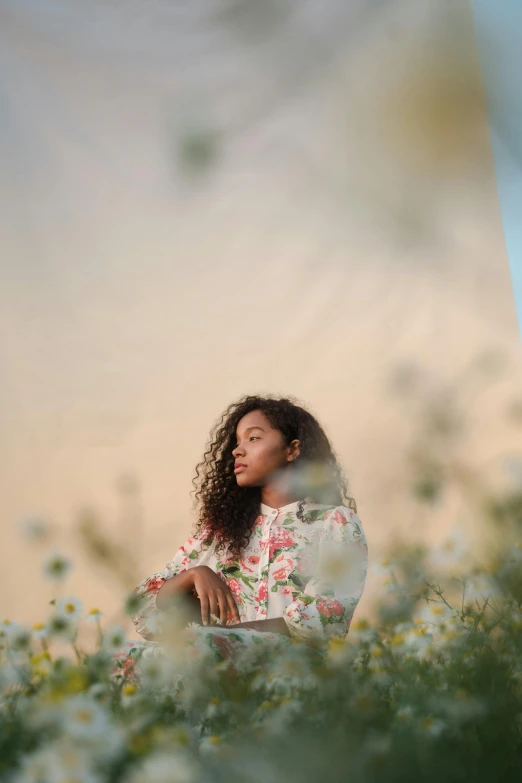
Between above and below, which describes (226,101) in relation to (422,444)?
above

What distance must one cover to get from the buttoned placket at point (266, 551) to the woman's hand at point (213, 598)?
0.12 metres

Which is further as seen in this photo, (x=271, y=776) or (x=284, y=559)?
(x=284, y=559)

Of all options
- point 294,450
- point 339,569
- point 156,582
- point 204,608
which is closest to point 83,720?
point 339,569

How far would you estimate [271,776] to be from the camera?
1.19 ft

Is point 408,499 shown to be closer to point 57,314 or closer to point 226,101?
point 226,101

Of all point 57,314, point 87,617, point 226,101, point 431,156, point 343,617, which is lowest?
point 343,617

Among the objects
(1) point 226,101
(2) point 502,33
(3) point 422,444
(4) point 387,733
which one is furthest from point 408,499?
(1) point 226,101

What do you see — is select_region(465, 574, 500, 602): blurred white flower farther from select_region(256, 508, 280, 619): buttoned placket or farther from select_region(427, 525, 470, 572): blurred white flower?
select_region(256, 508, 280, 619): buttoned placket

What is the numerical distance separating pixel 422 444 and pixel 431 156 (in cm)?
41

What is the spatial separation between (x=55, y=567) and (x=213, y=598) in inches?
20.4

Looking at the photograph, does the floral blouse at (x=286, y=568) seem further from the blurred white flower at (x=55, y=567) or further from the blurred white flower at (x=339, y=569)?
the blurred white flower at (x=339, y=569)

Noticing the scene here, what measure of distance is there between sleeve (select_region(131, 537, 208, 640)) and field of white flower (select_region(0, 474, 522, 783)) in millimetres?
464

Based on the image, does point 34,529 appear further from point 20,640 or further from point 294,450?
point 294,450

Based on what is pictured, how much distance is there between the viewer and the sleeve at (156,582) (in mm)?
Result: 1271
